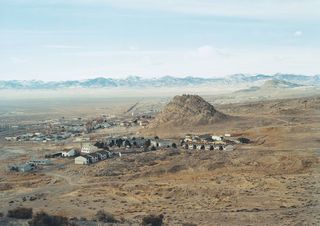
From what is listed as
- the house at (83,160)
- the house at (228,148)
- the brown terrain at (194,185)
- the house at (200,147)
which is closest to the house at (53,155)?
the brown terrain at (194,185)

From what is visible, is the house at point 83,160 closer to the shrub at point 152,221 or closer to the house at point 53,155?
the house at point 53,155

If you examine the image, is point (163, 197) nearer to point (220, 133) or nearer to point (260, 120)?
point (220, 133)

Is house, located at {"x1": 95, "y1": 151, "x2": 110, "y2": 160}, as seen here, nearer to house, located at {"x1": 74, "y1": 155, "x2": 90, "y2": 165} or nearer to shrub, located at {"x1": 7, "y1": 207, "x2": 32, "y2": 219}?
house, located at {"x1": 74, "y1": 155, "x2": 90, "y2": 165}

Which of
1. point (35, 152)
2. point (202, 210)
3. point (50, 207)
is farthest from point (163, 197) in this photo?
point (35, 152)

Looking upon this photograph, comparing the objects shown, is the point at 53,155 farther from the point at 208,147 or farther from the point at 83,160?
the point at 208,147

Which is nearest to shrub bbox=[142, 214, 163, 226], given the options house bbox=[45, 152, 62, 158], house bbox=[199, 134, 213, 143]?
house bbox=[45, 152, 62, 158]
